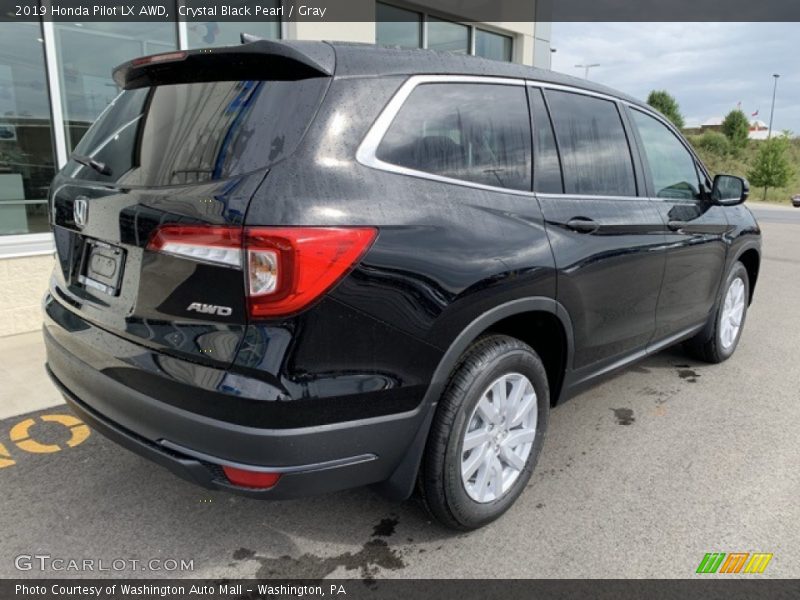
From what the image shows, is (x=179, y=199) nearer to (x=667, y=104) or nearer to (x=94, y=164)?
(x=94, y=164)

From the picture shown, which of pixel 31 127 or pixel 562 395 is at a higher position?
pixel 31 127

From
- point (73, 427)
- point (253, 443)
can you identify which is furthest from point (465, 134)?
point (73, 427)

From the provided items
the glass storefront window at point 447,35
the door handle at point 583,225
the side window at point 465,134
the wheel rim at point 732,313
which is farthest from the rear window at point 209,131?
the glass storefront window at point 447,35

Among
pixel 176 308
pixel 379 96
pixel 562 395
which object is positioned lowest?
pixel 562 395

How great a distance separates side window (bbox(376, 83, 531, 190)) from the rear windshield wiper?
1.03 metres

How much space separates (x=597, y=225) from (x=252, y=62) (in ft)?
5.47

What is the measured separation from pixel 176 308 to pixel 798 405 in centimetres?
376

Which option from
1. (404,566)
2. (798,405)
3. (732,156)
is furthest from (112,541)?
(732,156)

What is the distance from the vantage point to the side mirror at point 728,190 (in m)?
3.92

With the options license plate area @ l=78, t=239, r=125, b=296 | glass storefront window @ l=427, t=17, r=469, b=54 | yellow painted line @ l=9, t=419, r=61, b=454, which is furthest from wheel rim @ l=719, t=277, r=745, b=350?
glass storefront window @ l=427, t=17, r=469, b=54

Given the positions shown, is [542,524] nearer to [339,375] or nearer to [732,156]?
[339,375]

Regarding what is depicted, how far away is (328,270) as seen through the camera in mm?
1812

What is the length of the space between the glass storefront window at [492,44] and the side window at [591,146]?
21.0 feet

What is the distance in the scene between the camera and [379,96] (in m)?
2.05
